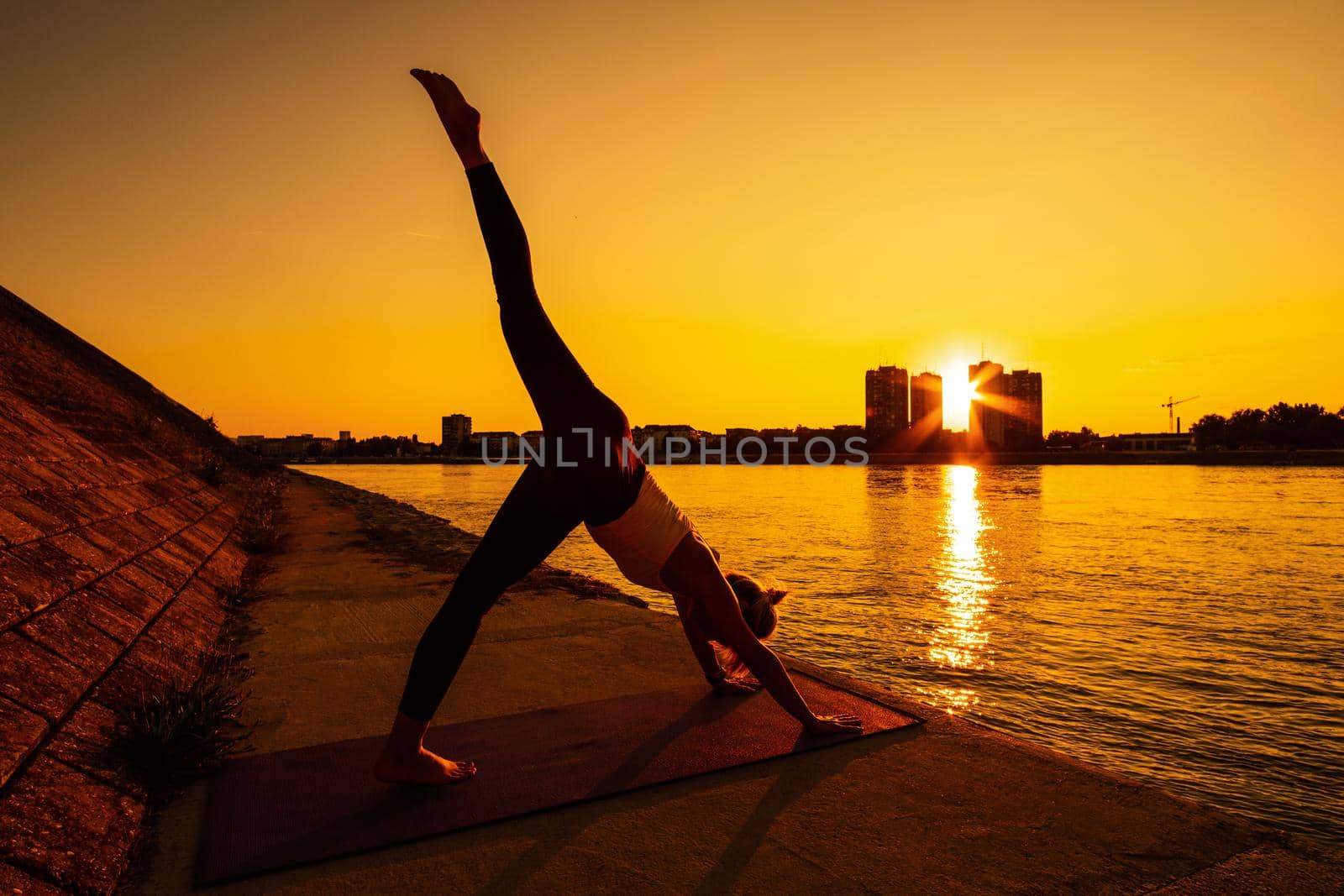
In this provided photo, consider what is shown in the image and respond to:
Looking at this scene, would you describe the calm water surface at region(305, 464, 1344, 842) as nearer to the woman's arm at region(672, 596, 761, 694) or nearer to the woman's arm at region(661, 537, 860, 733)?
the woman's arm at region(672, 596, 761, 694)

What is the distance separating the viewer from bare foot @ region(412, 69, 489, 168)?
3078mm

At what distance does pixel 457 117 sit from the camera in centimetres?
308

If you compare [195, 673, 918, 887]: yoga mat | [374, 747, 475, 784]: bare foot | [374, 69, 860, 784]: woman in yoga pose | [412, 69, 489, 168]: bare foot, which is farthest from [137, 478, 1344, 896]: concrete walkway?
[412, 69, 489, 168]: bare foot

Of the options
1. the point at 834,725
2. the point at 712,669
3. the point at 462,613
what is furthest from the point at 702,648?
the point at 462,613

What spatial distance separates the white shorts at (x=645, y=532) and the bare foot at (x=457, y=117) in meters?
1.41

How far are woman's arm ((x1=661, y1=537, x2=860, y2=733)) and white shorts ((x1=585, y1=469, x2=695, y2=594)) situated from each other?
0.09 metres

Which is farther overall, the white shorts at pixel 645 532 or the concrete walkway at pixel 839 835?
the white shorts at pixel 645 532

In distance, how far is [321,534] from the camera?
14266mm

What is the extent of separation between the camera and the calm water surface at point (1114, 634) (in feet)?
15.8

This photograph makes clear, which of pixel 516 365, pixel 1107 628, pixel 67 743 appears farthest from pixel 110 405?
pixel 1107 628

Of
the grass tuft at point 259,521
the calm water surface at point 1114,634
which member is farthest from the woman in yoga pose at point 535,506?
the grass tuft at point 259,521

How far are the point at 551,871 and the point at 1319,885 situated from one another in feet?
8.00

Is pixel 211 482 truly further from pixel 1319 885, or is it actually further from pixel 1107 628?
pixel 1319 885

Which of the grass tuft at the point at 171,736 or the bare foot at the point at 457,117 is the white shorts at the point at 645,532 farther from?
the grass tuft at the point at 171,736
